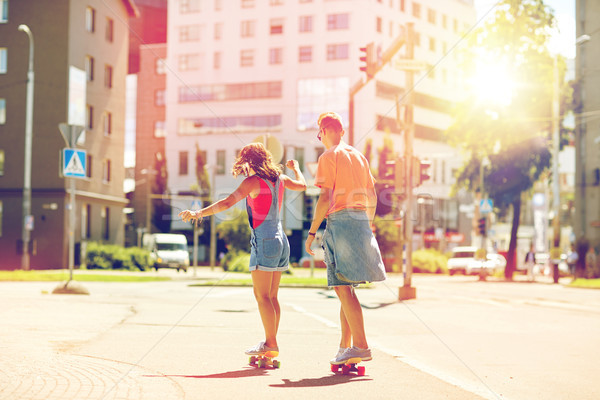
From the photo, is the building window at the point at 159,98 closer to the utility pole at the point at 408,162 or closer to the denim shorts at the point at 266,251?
the utility pole at the point at 408,162

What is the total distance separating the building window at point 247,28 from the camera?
71.9 metres

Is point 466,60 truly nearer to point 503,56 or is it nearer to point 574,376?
point 503,56

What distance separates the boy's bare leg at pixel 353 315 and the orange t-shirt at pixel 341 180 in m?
0.60

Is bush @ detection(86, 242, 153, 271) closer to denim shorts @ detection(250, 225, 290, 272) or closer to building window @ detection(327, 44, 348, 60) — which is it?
denim shorts @ detection(250, 225, 290, 272)

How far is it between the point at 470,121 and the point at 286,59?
33.7m

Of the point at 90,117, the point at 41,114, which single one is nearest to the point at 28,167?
the point at 41,114

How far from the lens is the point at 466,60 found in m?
40.2

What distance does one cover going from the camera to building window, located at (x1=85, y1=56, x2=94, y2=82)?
41541 millimetres

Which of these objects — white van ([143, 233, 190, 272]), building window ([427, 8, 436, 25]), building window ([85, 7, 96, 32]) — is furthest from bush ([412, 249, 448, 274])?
building window ([427, 8, 436, 25])

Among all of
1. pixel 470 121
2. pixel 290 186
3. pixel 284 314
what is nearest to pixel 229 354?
pixel 290 186

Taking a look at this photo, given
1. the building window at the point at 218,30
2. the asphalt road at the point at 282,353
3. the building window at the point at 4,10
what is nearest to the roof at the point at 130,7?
the building window at the point at 4,10

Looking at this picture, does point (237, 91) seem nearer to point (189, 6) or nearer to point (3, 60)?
point (189, 6)

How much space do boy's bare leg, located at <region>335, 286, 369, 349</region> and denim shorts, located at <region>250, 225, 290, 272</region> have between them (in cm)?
53

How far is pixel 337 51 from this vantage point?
69.1 metres
